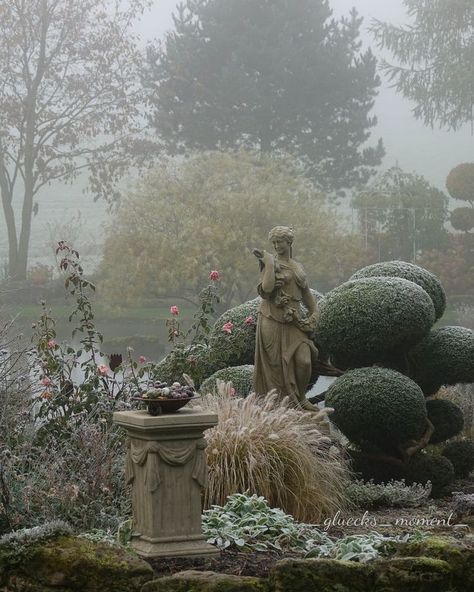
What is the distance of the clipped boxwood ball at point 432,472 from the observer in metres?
10.0

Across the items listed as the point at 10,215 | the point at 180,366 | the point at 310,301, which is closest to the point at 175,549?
the point at 310,301

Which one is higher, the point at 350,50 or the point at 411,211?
the point at 350,50

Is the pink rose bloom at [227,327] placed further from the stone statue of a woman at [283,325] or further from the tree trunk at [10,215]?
the tree trunk at [10,215]

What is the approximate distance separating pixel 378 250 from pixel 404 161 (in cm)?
2579

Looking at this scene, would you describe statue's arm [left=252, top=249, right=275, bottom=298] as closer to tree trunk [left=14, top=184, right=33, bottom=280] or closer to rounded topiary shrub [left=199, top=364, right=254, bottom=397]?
rounded topiary shrub [left=199, top=364, right=254, bottom=397]

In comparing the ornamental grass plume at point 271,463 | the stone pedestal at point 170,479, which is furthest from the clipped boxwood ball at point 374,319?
the stone pedestal at point 170,479

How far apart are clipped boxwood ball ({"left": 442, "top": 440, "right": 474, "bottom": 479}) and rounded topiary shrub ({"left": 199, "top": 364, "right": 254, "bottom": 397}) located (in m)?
2.16

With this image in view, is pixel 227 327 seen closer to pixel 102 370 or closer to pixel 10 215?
pixel 102 370

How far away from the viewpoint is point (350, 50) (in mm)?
30906

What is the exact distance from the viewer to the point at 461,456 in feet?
35.7

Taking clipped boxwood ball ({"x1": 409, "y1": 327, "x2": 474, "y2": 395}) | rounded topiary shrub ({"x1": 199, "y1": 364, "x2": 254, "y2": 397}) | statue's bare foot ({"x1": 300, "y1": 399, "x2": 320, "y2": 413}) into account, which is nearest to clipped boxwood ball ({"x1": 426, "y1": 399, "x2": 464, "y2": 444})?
clipped boxwood ball ({"x1": 409, "y1": 327, "x2": 474, "y2": 395})

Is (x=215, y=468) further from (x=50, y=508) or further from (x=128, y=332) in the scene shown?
(x=128, y=332)

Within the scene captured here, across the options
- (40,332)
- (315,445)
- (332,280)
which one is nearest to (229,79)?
(332,280)

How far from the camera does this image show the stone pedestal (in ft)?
20.5
